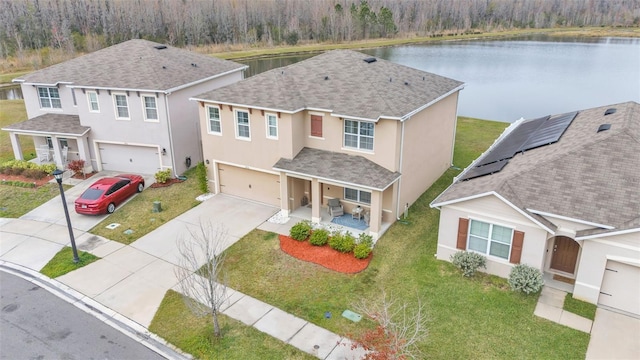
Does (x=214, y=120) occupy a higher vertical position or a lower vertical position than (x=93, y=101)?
lower

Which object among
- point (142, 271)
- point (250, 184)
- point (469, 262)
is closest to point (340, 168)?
point (250, 184)

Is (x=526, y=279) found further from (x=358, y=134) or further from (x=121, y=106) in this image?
(x=121, y=106)

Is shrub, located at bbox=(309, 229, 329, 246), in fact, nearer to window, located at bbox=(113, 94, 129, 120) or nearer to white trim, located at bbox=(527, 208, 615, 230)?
white trim, located at bbox=(527, 208, 615, 230)

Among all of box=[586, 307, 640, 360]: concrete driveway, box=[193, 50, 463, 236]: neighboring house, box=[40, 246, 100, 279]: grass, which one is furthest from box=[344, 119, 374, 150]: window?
box=[40, 246, 100, 279]: grass

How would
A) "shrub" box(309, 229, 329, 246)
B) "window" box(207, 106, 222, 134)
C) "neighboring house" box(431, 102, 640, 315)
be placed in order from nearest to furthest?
"neighboring house" box(431, 102, 640, 315) < "shrub" box(309, 229, 329, 246) < "window" box(207, 106, 222, 134)

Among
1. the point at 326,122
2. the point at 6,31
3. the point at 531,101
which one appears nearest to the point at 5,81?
the point at 6,31

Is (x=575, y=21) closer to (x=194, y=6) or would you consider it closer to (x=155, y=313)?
(x=194, y=6)

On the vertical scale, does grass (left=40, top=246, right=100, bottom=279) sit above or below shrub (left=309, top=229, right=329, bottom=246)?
below
